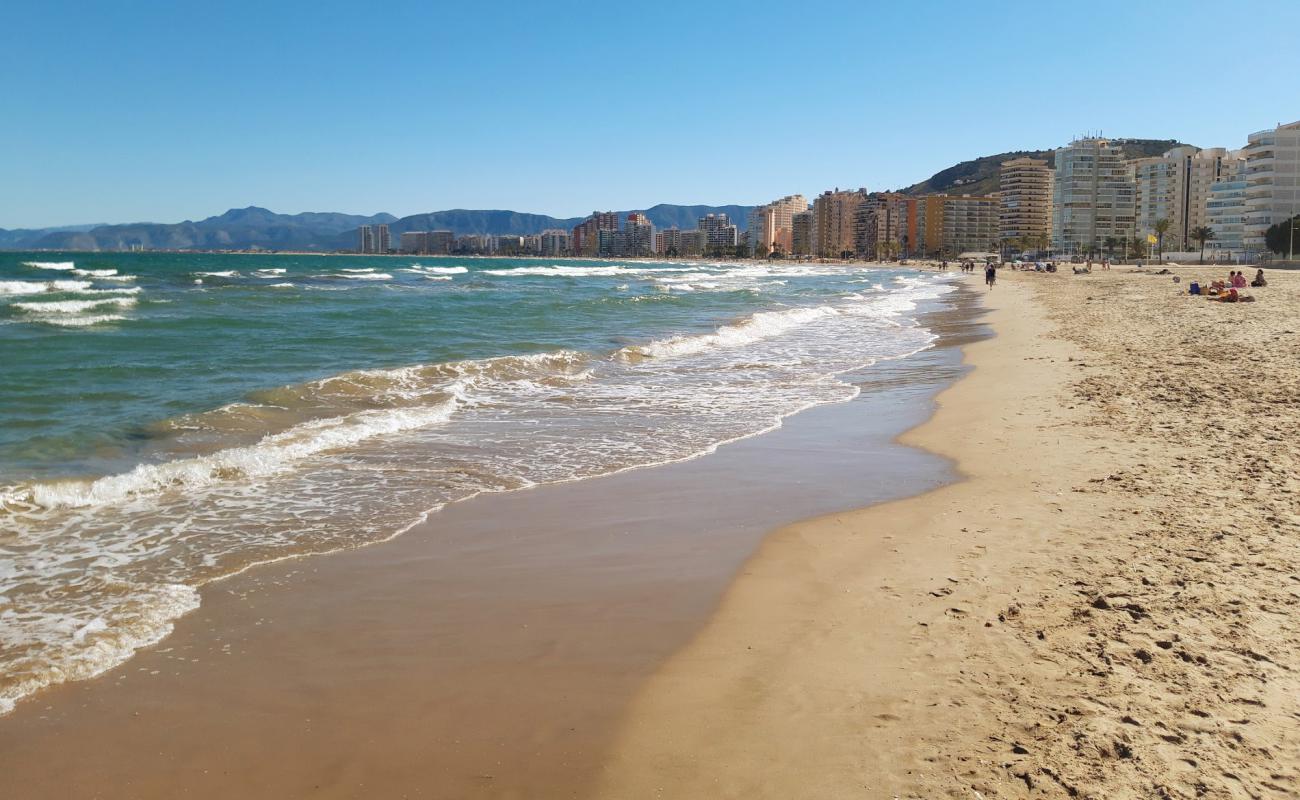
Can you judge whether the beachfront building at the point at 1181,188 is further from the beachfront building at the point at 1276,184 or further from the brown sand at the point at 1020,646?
the brown sand at the point at 1020,646

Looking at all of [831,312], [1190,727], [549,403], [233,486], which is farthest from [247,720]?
[831,312]

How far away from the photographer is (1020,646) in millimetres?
4125

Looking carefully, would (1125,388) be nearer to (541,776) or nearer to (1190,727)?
(1190,727)

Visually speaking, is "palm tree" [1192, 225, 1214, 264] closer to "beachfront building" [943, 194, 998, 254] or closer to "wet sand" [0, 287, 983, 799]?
"beachfront building" [943, 194, 998, 254]

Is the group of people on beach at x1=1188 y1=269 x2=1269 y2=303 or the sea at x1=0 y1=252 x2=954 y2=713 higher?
the group of people on beach at x1=1188 y1=269 x2=1269 y2=303

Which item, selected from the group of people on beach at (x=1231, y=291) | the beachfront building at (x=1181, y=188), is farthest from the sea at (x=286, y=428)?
the beachfront building at (x=1181, y=188)

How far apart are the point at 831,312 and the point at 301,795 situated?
31.8 m

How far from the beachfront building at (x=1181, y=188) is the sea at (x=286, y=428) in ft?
504

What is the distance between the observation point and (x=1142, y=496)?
21.3ft

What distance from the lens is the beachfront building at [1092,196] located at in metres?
158

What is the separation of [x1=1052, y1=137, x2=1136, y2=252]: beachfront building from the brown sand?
167 meters

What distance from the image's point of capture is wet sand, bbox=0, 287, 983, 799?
11.1ft

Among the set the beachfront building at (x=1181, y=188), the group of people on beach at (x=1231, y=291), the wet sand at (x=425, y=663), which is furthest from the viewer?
the beachfront building at (x=1181, y=188)

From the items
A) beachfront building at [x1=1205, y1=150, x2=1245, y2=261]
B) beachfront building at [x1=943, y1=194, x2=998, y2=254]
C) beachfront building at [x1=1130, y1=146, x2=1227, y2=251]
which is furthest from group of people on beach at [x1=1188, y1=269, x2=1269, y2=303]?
beachfront building at [x1=943, y1=194, x2=998, y2=254]
